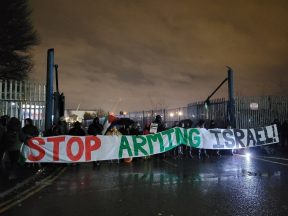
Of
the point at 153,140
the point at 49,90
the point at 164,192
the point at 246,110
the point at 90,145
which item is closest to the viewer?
the point at 164,192

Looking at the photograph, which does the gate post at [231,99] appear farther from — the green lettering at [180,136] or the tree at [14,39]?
the tree at [14,39]

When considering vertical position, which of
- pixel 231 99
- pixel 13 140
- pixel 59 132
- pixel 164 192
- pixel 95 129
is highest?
pixel 231 99

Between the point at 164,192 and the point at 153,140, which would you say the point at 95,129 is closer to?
the point at 153,140

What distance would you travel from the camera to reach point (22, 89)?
56.6 feet

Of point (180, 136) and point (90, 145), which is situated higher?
point (180, 136)

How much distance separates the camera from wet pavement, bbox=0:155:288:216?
7000 millimetres

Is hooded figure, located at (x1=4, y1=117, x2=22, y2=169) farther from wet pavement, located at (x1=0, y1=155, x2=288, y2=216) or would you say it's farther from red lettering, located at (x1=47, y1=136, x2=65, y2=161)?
red lettering, located at (x1=47, y1=136, x2=65, y2=161)

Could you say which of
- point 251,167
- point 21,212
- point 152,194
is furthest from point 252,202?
point 251,167

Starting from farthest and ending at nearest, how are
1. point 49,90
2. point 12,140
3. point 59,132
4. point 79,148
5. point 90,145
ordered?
point 49,90, point 59,132, point 90,145, point 79,148, point 12,140

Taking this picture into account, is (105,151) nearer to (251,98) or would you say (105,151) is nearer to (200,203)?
(200,203)

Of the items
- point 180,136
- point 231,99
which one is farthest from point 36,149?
point 231,99

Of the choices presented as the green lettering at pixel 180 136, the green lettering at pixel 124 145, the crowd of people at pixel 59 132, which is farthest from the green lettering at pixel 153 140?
the crowd of people at pixel 59 132

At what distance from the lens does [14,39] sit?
35062 millimetres

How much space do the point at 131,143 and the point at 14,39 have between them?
25.2 metres
